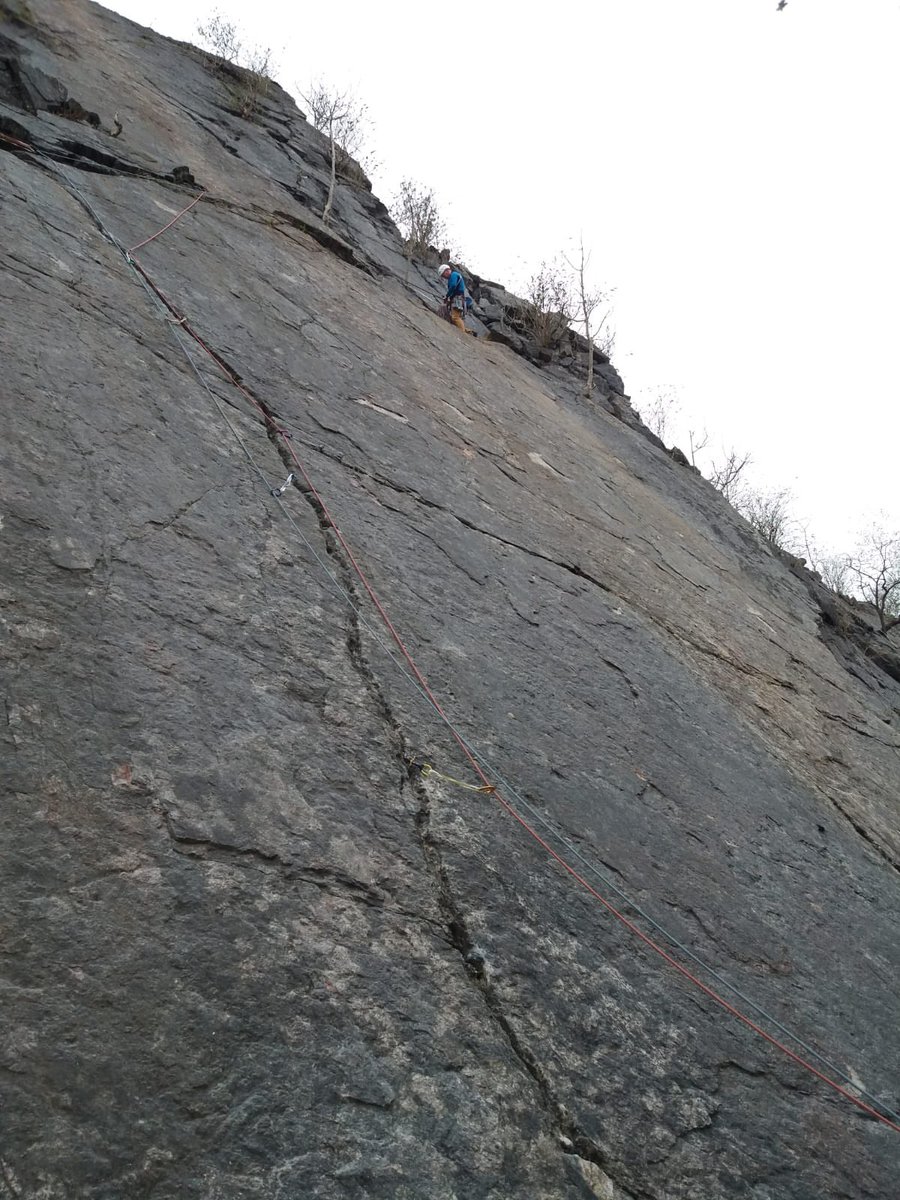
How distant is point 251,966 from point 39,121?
22.3 feet

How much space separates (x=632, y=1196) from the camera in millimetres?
2145

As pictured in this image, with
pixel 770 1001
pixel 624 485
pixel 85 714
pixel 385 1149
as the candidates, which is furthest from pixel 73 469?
pixel 624 485

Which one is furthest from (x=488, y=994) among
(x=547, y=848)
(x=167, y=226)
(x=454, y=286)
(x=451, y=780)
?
(x=454, y=286)

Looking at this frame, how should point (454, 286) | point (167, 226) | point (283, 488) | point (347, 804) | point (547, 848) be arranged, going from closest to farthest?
point (347, 804)
point (547, 848)
point (283, 488)
point (167, 226)
point (454, 286)

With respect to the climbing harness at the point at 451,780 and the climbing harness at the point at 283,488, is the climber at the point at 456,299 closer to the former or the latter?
the climbing harness at the point at 283,488

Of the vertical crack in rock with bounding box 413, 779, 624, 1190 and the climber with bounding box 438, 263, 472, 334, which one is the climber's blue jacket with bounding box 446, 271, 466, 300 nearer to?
the climber with bounding box 438, 263, 472, 334

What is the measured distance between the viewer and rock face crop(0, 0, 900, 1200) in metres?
1.94

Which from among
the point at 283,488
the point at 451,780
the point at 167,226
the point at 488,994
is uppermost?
the point at 167,226

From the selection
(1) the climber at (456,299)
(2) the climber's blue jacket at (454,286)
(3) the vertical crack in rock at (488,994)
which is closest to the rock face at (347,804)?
(3) the vertical crack in rock at (488,994)

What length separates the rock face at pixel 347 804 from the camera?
6.38 ft

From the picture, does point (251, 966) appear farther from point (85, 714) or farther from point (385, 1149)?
point (85, 714)

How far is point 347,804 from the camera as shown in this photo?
2793 millimetres

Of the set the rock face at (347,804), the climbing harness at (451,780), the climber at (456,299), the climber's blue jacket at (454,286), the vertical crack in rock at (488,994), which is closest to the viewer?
the rock face at (347,804)

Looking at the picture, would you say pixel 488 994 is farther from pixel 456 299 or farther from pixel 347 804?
pixel 456 299
